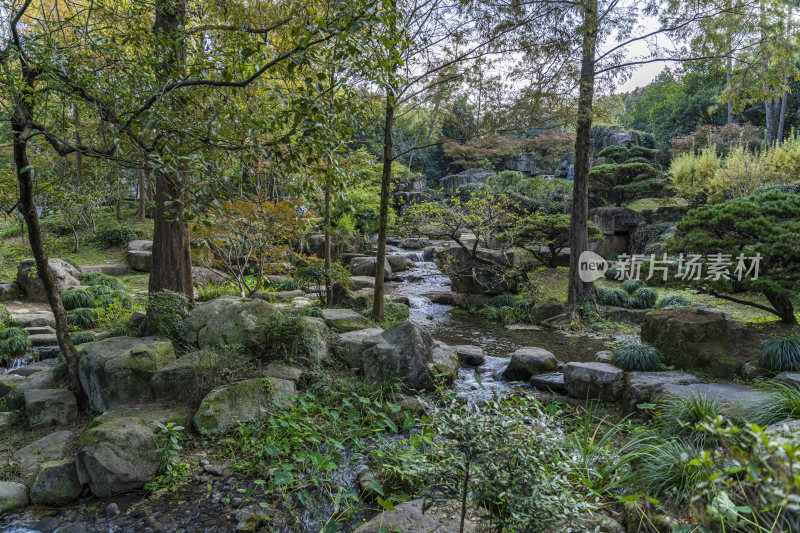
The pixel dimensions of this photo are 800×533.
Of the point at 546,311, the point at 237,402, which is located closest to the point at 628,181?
the point at 546,311

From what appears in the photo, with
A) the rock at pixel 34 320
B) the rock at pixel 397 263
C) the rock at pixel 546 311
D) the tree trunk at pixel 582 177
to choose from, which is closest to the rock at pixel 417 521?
the rock at pixel 546 311

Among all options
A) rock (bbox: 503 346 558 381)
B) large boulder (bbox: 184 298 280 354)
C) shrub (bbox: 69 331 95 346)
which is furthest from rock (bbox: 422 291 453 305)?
shrub (bbox: 69 331 95 346)

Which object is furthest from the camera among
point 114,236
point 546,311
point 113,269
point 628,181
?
point 628,181

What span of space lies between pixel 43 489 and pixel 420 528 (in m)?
2.93

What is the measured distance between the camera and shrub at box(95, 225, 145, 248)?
558 inches

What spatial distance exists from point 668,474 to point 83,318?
906cm

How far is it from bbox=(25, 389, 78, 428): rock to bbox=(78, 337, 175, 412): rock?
0.57ft

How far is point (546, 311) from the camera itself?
884 cm

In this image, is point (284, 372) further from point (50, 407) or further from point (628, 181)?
point (628, 181)

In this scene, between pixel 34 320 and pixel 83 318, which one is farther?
pixel 34 320

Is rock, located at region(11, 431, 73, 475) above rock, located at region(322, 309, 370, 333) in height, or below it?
below

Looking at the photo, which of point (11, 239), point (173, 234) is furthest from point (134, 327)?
point (11, 239)

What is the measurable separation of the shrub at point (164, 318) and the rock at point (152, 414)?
1125mm

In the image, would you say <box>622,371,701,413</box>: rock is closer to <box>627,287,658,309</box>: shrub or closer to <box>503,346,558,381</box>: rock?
<box>503,346,558,381</box>: rock
